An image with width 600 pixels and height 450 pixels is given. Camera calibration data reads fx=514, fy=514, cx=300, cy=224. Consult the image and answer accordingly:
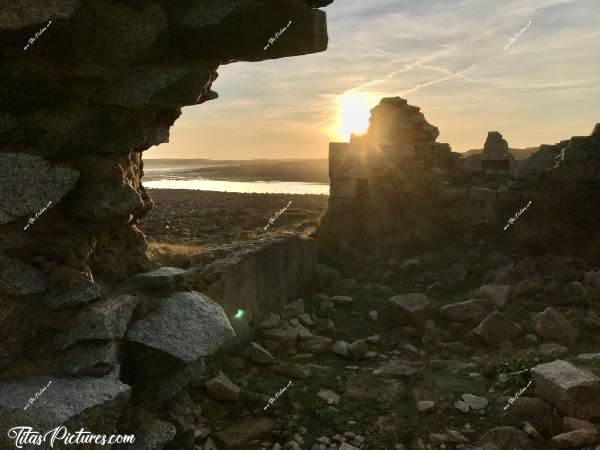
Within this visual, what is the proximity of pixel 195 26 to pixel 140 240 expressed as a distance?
1689 mm

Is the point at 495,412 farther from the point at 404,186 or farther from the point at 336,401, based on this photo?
the point at 404,186

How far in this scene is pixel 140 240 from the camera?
406cm

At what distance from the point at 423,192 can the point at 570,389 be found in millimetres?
8048

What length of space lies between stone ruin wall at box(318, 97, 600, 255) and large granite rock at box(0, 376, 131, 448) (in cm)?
784

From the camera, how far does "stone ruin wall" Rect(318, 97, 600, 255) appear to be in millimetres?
9906

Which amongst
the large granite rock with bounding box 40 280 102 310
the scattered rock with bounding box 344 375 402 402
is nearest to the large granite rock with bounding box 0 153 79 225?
the large granite rock with bounding box 40 280 102 310

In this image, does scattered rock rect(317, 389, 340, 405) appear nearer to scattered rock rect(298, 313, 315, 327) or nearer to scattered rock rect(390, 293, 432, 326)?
scattered rock rect(298, 313, 315, 327)

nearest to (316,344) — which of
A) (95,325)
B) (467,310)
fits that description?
(467,310)

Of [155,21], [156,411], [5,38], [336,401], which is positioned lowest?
[336,401]

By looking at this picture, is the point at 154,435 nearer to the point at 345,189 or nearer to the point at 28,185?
the point at 28,185

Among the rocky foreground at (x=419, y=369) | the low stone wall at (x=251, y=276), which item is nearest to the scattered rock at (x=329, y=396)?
the rocky foreground at (x=419, y=369)

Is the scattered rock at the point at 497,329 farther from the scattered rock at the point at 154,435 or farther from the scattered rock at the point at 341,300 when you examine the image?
the scattered rock at the point at 154,435

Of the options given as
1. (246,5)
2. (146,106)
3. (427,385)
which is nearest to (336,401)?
(427,385)

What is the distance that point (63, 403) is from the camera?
2.64 meters
